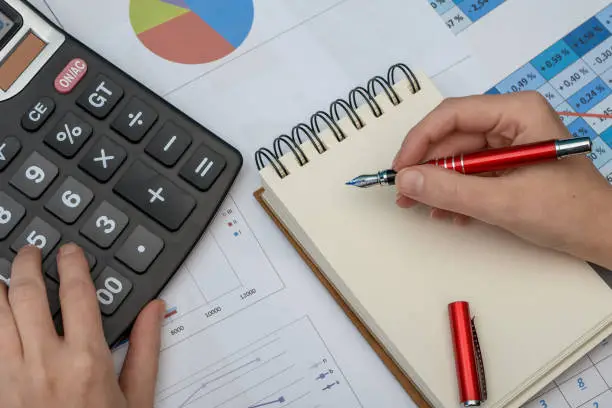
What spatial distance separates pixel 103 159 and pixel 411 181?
235mm

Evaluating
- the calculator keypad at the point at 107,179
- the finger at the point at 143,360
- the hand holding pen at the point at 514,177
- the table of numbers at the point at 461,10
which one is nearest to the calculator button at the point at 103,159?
the calculator keypad at the point at 107,179

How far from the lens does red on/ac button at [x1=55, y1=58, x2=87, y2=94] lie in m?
0.54

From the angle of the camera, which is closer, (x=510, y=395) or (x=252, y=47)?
(x=510, y=395)

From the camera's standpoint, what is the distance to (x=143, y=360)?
50 centimetres

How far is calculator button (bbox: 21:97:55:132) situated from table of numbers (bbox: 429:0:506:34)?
0.35 metres

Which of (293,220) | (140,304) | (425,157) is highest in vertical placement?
(425,157)

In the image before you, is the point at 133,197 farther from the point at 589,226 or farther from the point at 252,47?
the point at 589,226

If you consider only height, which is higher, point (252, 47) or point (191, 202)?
point (252, 47)

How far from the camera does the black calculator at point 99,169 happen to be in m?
0.51

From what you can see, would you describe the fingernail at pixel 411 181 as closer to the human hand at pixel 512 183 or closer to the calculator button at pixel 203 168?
the human hand at pixel 512 183

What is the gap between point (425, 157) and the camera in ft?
1.75

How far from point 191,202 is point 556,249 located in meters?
0.28

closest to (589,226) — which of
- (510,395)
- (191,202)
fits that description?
(510,395)

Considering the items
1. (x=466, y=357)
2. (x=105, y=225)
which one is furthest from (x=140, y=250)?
(x=466, y=357)
